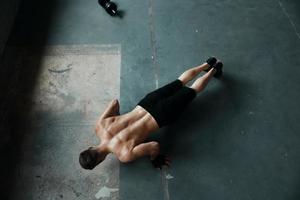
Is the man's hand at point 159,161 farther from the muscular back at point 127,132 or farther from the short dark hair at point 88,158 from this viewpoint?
the short dark hair at point 88,158

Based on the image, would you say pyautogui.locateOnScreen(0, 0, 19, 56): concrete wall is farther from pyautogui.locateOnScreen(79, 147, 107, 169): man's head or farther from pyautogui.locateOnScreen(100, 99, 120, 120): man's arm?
pyautogui.locateOnScreen(79, 147, 107, 169): man's head

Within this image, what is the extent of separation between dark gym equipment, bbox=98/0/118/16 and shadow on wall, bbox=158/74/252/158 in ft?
3.86

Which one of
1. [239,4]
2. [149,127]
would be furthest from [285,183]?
[239,4]

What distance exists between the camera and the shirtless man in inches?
84.7

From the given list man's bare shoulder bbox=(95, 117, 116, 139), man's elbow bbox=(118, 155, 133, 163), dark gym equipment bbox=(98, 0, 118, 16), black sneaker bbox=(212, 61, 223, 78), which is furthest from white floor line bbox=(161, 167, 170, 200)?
dark gym equipment bbox=(98, 0, 118, 16)

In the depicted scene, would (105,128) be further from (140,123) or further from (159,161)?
(159,161)

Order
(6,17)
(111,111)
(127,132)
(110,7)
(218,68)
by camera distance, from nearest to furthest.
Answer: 1. (127,132)
2. (111,111)
3. (218,68)
4. (6,17)
5. (110,7)

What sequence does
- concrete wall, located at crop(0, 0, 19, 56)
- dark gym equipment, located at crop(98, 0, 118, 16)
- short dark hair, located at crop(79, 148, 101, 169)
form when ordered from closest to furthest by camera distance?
short dark hair, located at crop(79, 148, 101, 169)
concrete wall, located at crop(0, 0, 19, 56)
dark gym equipment, located at crop(98, 0, 118, 16)

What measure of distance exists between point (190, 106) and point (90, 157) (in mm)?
902

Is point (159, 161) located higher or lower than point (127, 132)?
lower

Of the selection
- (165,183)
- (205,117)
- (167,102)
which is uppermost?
(167,102)

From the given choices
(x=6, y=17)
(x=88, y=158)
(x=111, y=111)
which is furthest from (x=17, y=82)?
(x=88, y=158)

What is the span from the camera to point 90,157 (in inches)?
82.2

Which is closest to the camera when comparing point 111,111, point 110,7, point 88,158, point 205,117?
point 88,158
